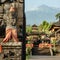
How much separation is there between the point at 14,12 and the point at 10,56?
5.86ft

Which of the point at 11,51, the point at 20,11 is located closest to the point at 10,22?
the point at 20,11

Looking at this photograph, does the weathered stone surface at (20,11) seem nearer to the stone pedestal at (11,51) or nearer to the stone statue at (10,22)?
the stone statue at (10,22)

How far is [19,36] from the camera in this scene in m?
14.6

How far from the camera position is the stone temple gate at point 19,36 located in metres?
14.1

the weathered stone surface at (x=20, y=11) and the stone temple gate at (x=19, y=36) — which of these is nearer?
the stone temple gate at (x=19, y=36)

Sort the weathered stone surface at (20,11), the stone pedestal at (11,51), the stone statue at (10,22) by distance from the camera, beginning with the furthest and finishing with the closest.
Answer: the weathered stone surface at (20,11)
the stone statue at (10,22)
the stone pedestal at (11,51)

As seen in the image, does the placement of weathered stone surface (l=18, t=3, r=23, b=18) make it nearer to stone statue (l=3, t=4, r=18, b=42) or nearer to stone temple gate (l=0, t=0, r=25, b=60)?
stone temple gate (l=0, t=0, r=25, b=60)

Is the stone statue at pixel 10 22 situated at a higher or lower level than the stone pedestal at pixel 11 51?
higher

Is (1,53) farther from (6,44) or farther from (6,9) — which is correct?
(6,9)

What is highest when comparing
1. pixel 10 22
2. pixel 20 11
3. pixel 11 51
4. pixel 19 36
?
pixel 20 11

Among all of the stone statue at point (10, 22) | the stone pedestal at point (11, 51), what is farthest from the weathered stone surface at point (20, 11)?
the stone pedestal at point (11, 51)

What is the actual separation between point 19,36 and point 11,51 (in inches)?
29.6

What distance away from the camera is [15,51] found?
46.6 feet

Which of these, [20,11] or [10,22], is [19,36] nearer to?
[10,22]
